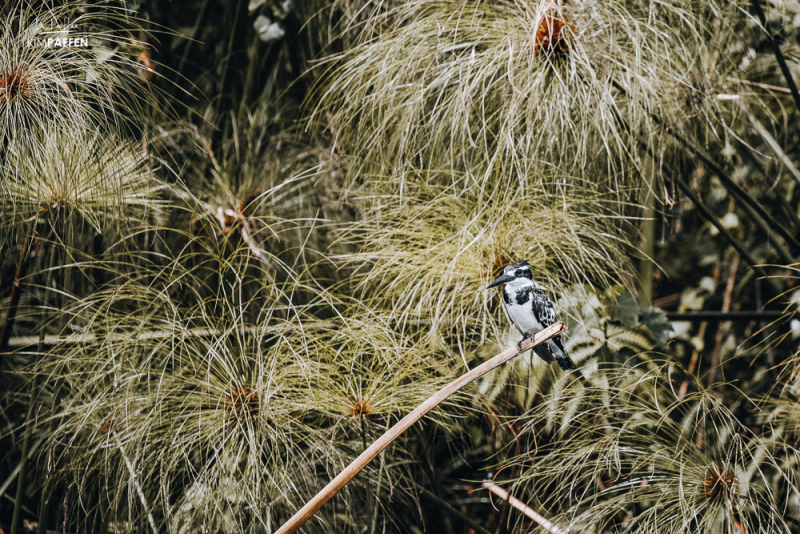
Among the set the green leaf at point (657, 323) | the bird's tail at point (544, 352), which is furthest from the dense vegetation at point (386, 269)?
the bird's tail at point (544, 352)

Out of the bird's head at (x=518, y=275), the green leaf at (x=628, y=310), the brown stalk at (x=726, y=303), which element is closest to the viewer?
the bird's head at (x=518, y=275)

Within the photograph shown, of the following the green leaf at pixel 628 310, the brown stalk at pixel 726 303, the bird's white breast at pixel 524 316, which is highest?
the bird's white breast at pixel 524 316

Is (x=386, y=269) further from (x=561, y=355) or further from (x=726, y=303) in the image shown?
(x=726, y=303)

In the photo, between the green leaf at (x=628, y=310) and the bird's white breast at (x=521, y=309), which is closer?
the bird's white breast at (x=521, y=309)

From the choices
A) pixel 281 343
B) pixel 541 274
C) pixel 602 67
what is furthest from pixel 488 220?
pixel 281 343

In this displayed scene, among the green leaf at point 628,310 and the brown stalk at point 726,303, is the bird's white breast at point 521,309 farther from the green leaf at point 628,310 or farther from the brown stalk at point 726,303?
the brown stalk at point 726,303

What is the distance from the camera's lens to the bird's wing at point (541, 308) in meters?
1.43

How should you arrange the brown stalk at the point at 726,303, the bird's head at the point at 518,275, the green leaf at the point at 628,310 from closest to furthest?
1. the bird's head at the point at 518,275
2. the green leaf at the point at 628,310
3. the brown stalk at the point at 726,303

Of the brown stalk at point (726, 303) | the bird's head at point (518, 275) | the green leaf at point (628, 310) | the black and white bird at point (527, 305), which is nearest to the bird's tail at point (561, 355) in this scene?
the black and white bird at point (527, 305)

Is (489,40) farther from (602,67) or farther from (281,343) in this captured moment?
(281,343)

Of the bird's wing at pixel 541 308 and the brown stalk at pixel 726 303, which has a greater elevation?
the bird's wing at pixel 541 308

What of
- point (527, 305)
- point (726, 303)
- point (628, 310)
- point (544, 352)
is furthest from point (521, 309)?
point (726, 303)

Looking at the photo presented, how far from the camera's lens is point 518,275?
4.69 feet

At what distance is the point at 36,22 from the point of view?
1471mm
